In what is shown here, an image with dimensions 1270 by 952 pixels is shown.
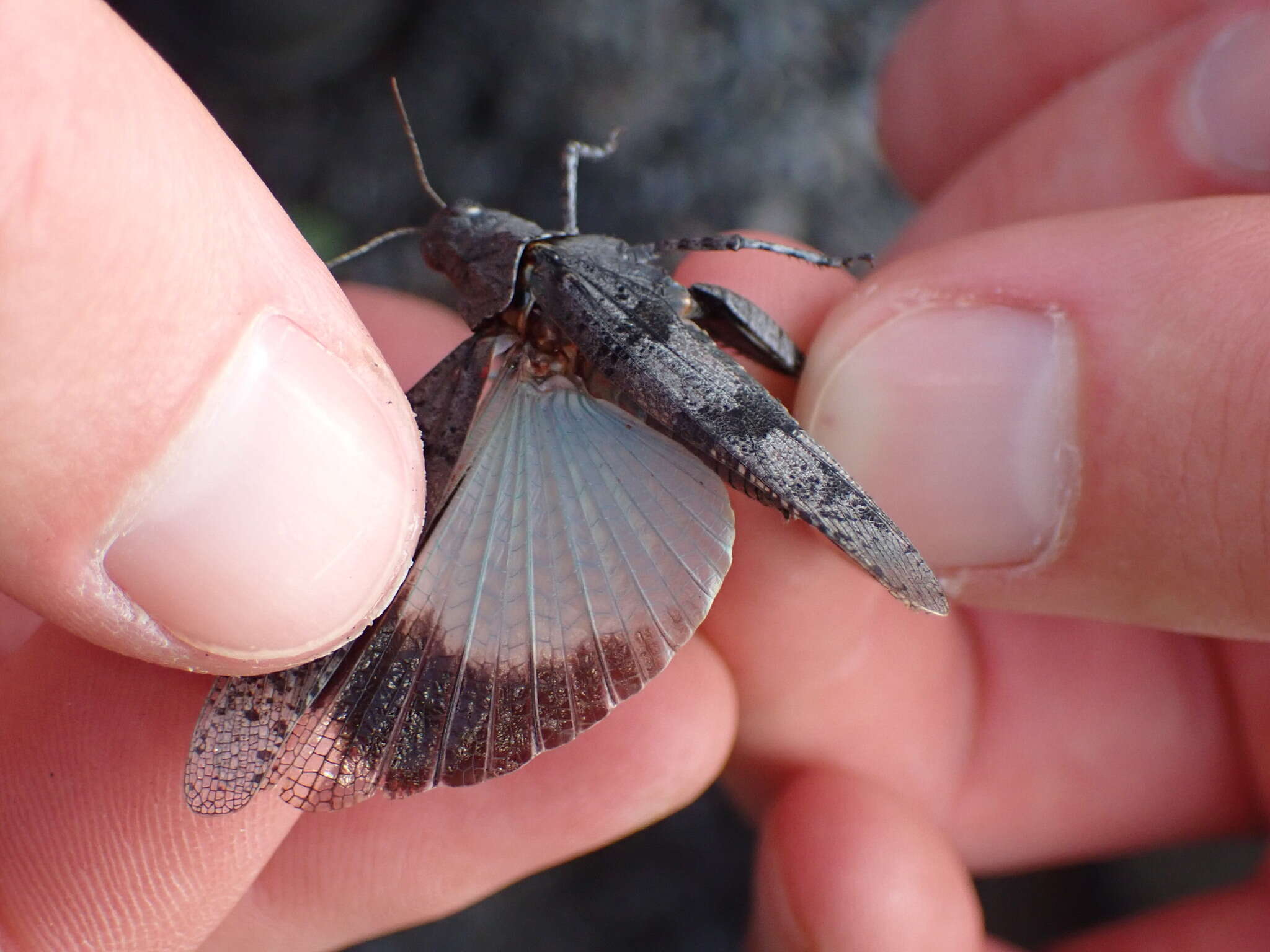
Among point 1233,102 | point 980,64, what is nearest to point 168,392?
point 1233,102

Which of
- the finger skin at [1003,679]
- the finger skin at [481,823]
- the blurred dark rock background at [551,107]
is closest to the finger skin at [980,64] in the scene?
the blurred dark rock background at [551,107]

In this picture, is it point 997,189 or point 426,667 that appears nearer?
point 426,667

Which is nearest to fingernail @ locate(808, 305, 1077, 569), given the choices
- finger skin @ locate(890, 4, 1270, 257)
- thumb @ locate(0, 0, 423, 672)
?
thumb @ locate(0, 0, 423, 672)

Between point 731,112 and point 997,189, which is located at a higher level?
point 731,112

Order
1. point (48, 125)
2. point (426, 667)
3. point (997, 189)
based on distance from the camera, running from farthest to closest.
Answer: point (997, 189) < point (426, 667) < point (48, 125)

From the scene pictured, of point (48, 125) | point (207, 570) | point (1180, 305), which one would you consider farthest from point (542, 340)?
point (1180, 305)

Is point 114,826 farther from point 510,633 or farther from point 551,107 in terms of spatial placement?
point 551,107

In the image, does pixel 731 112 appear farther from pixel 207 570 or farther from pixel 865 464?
pixel 207 570

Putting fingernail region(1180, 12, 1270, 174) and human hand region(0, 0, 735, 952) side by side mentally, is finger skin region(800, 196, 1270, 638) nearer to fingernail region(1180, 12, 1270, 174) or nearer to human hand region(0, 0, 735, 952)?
fingernail region(1180, 12, 1270, 174)
